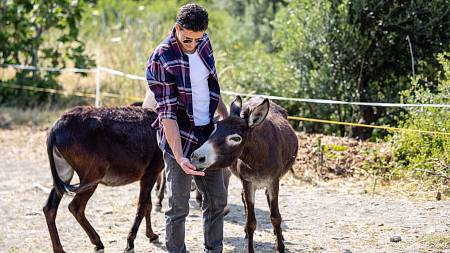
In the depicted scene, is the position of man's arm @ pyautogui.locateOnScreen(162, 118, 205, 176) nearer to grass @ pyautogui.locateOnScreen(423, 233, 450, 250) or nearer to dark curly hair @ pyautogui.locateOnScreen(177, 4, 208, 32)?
dark curly hair @ pyautogui.locateOnScreen(177, 4, 208, 32)

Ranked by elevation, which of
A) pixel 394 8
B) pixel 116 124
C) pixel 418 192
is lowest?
pixel 418 192

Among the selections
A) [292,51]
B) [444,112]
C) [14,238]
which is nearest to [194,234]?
[14,238]

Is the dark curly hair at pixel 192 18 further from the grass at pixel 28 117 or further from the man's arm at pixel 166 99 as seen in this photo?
the grass at pixel 28 117

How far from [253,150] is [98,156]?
63.3 inches

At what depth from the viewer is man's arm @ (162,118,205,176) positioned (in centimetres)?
467

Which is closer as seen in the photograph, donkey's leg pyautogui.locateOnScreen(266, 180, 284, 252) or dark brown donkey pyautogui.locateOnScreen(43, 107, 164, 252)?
donkey's leg pyautogui.locateOnScreen(266, 180, 284, 252)

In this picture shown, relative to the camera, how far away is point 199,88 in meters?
4.96

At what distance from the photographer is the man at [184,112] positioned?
15.8 feet

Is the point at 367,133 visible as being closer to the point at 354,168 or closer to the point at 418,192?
the point at 354,168

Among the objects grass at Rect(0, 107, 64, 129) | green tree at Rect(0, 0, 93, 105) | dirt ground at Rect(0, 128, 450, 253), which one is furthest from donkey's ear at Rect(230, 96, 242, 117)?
green tree at Rect(0, 0, 93, 105)

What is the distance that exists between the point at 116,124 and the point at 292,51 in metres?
5.21

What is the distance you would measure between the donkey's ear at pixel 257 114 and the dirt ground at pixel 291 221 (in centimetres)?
174

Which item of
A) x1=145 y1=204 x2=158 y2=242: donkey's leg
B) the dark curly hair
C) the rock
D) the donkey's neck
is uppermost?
the dark curly hair

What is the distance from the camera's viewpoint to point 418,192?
8.03 meters
